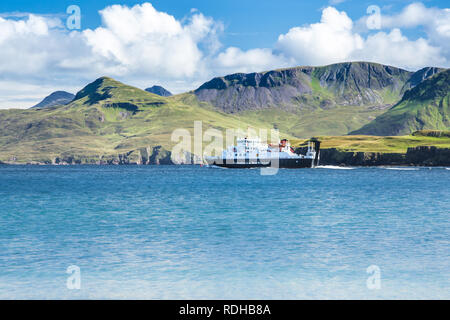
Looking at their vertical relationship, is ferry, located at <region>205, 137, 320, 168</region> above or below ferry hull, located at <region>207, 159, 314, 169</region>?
above

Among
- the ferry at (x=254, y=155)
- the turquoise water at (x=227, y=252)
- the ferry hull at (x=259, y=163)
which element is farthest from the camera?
the ferry hull at (x=259, y=163)

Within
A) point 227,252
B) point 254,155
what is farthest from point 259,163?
point 227,252

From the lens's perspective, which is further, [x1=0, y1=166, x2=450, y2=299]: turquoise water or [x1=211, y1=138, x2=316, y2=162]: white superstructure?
[x1=211, y1=138, x2=316, y2=162]: white superstructure

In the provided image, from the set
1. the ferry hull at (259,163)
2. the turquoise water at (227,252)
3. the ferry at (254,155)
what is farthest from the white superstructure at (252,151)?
the turquoise water at (227,252)

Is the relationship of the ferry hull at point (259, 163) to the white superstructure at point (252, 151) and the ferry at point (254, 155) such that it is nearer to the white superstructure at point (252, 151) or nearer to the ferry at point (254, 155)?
the ferry at point (254, 155)

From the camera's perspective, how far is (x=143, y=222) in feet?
142

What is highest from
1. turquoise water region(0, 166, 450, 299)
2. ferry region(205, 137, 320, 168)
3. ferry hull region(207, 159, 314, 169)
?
ferry region(205, 137, 320, 168)

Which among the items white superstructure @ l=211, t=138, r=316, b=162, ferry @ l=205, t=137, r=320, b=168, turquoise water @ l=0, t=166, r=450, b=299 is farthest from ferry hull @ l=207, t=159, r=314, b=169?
turquoise water @ l=0, t=166, r=450, b=299

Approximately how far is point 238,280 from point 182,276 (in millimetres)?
2539

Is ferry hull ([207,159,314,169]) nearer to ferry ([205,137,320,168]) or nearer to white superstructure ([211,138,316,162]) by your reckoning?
ferry ([205,137,320,168])

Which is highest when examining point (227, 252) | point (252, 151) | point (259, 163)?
point (252, 151)

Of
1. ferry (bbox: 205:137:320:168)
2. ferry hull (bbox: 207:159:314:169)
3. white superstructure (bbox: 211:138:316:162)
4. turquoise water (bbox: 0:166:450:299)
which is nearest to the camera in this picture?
turquoise water (bbox: 0:166:450:299)

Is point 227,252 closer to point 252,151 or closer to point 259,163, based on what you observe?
point 252,151
